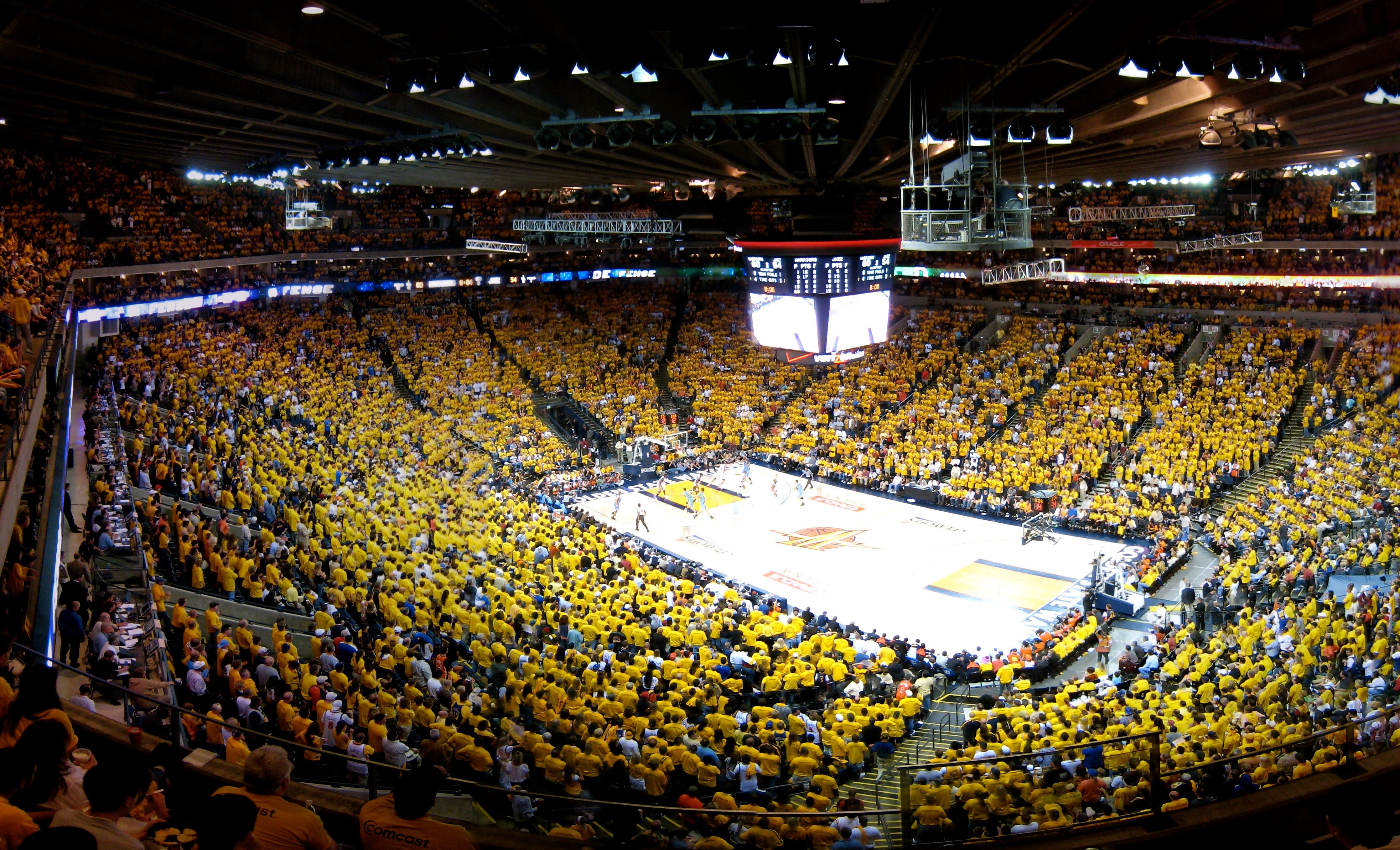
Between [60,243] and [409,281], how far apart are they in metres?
15.5

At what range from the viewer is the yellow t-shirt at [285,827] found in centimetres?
375

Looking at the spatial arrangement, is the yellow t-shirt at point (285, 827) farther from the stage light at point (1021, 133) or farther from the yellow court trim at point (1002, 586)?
the yellow court trim at point (1002, 586)

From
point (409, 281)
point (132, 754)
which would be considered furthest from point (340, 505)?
point (409, 281)

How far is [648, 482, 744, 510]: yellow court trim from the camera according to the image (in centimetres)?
2888

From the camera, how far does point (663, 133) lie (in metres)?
13.8

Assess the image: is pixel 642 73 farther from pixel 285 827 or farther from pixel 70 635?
pixel 285 827

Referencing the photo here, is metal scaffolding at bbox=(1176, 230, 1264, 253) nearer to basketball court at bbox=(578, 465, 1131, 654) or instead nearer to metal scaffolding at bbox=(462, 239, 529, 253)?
basketball court at bbox=(578, 465, 1131, 654)

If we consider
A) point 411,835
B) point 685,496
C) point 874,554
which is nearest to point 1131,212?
point 874,554

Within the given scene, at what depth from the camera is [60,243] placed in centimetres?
2772

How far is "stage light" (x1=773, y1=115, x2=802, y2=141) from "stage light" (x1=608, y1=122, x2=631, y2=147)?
2.19m

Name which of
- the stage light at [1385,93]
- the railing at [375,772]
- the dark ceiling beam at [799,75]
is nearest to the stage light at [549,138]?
the dark ceiling beam at [799,75]

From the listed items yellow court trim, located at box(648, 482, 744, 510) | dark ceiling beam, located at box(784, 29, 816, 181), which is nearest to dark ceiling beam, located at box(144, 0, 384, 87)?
dark ceiling beam, located at box(784, 29, 816, 181)

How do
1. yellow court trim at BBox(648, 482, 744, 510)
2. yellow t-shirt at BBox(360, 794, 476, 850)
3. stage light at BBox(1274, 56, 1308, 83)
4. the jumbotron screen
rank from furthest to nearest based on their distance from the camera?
yellow court trim at BBox(648, 482, 744, 510) → the jumbotron screen → stage light at BBox(1274, 56, 1308, 83) → yellow t-shirt at BBox(360, 794, 476, 850)

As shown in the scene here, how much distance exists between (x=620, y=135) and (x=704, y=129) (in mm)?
1326
